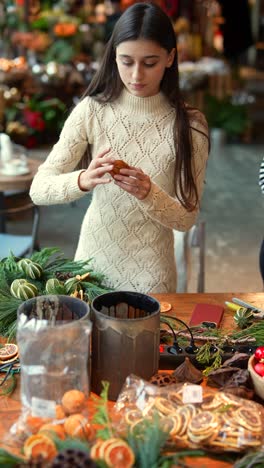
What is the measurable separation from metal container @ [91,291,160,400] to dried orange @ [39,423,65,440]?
0.20 meters

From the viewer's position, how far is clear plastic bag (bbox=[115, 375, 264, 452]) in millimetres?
1148

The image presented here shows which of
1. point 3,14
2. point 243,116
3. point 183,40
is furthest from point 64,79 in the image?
point 183,40

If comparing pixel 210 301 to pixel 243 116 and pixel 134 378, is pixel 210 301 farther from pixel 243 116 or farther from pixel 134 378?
pixel 243 116

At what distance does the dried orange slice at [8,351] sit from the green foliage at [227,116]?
6543 millimetres

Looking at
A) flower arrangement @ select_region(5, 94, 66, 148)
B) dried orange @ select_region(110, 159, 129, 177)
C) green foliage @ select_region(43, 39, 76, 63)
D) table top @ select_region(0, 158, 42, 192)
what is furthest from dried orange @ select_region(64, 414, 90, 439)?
green foliage @ select_region(43, 39, 76, 63)

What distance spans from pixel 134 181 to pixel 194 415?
0.69 m

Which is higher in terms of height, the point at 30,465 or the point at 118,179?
the point at 118,179

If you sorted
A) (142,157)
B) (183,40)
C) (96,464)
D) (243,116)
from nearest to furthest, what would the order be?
(96,464), (142,157), (243,116), (183,40)

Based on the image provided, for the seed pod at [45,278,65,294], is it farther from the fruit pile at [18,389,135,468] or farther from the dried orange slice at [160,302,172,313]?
the fruit pile at [18,389,135,468]

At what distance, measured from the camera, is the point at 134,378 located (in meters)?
1.26

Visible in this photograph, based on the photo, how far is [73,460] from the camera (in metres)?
0.98

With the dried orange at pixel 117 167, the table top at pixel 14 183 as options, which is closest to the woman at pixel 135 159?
the dried orange at pixel 117 167

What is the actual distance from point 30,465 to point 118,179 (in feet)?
2.71

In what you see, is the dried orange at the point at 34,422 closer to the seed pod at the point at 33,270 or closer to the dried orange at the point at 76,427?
the dried orange at the point at 76,427
